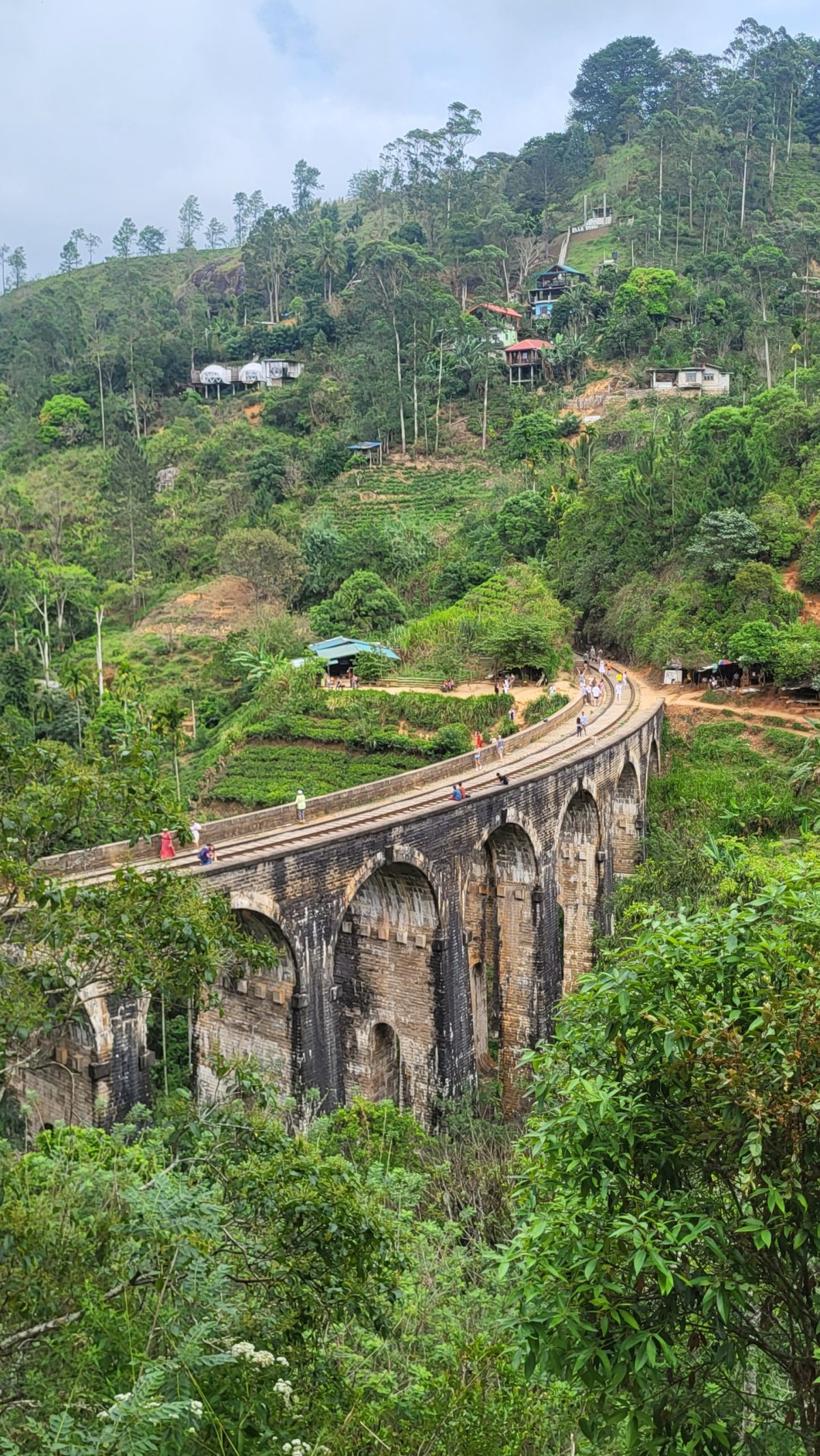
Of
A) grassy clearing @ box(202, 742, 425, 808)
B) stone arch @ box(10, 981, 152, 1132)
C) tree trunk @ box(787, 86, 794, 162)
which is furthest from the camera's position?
tree trunk @ box(787, 86, 794, 162)

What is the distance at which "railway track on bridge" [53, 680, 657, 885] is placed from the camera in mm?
17812

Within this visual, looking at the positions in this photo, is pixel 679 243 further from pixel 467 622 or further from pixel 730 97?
pixel 467 622

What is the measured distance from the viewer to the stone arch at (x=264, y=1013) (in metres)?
17.8

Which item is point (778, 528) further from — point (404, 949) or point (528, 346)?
point (528, 346)

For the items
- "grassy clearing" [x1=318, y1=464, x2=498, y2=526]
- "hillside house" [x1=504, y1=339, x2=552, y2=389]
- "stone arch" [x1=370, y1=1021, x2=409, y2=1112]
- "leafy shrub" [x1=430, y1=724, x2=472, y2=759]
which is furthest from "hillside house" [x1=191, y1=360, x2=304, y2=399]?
"stone arch" [x1=370, y1=1021, x2=409, y2=1112]

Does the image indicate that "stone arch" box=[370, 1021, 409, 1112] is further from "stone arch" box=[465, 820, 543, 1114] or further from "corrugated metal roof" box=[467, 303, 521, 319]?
"corrugated metal roof" box=[467, 303, 521, 319]

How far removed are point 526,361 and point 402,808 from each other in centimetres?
6111

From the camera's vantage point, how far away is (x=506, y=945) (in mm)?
26750

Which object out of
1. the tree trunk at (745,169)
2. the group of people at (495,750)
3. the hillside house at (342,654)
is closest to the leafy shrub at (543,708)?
the group of people at (495,750)

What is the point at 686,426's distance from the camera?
63.0 meters

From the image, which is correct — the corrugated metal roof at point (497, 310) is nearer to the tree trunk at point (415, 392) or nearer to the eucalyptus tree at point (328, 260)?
the tree trunk at point (415, 392)

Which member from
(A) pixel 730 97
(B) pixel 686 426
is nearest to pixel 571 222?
(A) pixel 730 97

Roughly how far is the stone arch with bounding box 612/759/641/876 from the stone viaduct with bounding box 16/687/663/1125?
3.27 metres

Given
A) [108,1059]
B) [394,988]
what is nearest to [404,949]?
[394,988]
